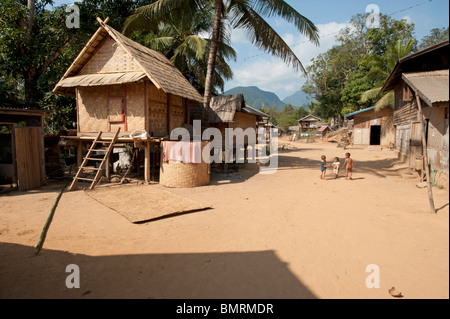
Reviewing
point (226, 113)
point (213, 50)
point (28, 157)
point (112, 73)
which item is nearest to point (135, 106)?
point (112, 73)

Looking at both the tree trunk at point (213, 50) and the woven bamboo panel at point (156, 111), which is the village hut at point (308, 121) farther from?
the woven bamboo panel at point (156, 111)

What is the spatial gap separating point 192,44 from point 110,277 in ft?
54.6

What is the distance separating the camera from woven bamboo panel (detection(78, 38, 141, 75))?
9.63m

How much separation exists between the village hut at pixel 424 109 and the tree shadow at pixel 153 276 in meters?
2.67

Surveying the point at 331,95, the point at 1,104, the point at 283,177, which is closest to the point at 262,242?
the point at 283,177

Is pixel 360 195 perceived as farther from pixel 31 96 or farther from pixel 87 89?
pixel 31 96

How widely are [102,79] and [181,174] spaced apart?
4.48 metres

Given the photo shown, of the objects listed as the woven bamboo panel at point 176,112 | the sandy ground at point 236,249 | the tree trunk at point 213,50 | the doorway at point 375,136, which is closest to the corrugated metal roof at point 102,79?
the woven bamboo panel at point 176,112

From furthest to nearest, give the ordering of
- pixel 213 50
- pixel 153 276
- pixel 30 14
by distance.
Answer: pixel 30 14, pixel 213 50, pixel 153 276

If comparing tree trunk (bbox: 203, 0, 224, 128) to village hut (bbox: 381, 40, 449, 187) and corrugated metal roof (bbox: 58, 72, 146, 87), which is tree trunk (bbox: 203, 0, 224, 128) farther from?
village hut (bbox: 381, 40, 449, 187)

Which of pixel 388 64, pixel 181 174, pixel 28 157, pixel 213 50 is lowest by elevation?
pixel 181 174

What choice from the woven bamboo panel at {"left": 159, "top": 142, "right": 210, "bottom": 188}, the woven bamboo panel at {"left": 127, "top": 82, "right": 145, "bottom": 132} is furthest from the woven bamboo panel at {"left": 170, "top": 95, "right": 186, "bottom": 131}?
the woven bamboo panel at {"left": 159, "top": 142, "right": 210, "bottom": 188}

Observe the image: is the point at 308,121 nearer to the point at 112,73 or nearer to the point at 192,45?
the point at 192,45

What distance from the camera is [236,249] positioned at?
4.31 metres
